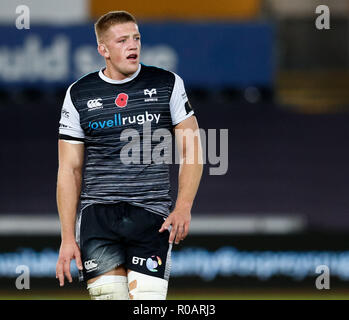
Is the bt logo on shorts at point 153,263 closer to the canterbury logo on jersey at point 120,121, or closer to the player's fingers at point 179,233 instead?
the player's fingers at point 179,233

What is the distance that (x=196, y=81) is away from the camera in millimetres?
13219

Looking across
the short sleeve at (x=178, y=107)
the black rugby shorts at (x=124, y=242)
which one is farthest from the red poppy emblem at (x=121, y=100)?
the black rugby shorts at (x=124, y=242)

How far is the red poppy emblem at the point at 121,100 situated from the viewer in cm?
468

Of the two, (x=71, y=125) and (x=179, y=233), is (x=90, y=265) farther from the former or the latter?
(x=71, y=125)

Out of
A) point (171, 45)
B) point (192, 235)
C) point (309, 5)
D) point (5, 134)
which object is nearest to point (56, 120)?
point (5, 134)

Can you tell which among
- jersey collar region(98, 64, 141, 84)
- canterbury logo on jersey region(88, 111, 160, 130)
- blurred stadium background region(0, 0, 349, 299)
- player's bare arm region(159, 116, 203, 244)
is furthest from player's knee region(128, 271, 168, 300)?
blurred stadium background region(0, 0, 349, 299)

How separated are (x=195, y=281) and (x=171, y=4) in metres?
4.42

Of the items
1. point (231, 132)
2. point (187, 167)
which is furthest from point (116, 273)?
point (231, 132)

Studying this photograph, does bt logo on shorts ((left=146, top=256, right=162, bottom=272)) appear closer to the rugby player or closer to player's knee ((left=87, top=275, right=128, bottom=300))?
the rugby player

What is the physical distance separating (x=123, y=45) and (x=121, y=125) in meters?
0.42

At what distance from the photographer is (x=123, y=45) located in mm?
4590

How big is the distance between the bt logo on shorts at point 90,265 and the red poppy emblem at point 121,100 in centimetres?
84

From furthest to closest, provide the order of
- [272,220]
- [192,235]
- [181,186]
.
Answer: [272,220]
[192,235]
[181,186]

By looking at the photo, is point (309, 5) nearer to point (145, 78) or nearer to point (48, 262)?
point (48, 262)
